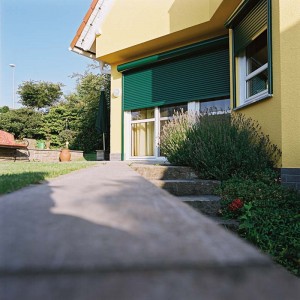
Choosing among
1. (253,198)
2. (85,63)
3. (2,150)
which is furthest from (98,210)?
(85,63)

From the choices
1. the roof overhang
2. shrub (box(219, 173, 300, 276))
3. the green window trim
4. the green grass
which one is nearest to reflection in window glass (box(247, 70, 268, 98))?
the green window trim

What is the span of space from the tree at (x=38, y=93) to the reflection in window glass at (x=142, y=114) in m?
12.8

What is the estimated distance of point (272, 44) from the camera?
13.9ft

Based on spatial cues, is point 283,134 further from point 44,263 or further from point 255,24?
point 44,263

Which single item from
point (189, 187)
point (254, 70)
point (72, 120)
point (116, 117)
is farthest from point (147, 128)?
point (72, 120)

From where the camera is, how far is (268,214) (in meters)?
2.92

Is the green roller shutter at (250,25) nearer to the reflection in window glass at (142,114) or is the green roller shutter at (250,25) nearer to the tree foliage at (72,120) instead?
the reflection in window glass at (142,114)

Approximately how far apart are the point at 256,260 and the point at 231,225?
8.85ft

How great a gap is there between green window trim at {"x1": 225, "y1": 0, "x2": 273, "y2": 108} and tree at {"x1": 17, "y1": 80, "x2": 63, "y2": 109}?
656 inches

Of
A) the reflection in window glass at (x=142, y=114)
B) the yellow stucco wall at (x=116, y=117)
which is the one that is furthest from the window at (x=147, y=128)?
the yellow stucco wall at (x=116, y=117)

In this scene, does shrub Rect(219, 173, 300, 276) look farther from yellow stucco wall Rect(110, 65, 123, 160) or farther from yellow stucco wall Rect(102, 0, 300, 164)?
yellow stucco wall Rect(110, 65, 123, 160)

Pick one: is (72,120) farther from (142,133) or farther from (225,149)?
(225,149)

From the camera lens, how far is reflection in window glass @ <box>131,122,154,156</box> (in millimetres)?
9062

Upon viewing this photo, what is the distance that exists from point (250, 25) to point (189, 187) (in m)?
3.27
